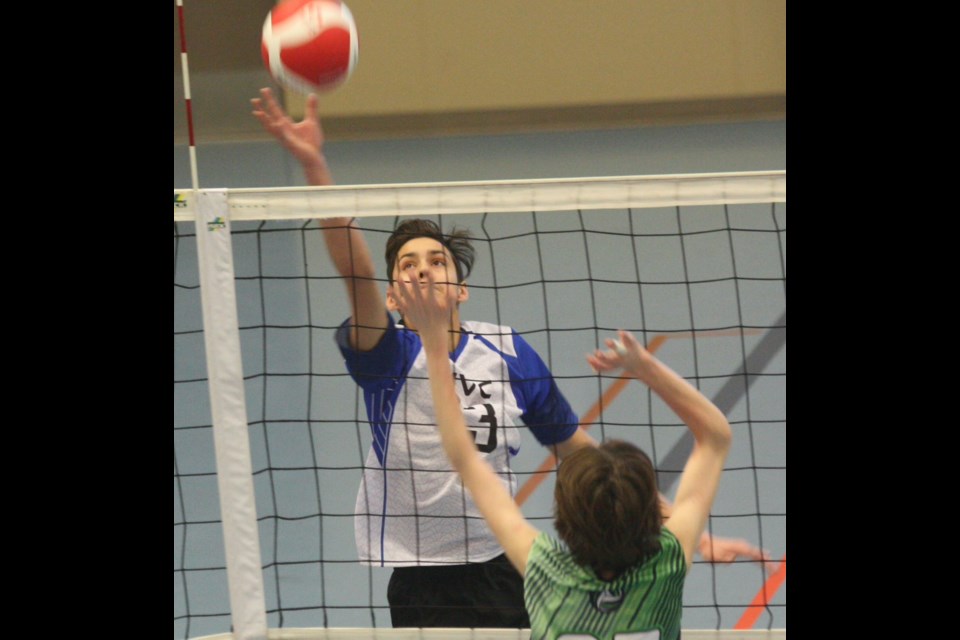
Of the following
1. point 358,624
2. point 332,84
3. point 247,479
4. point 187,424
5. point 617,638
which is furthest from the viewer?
point 187,424

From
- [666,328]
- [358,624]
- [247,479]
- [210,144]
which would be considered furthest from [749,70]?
[247,479]

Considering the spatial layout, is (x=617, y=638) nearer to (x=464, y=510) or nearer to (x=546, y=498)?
(x=464, y=510)

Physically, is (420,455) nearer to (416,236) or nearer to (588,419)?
(416,236)

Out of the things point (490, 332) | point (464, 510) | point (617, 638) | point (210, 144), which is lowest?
point (617, 638)

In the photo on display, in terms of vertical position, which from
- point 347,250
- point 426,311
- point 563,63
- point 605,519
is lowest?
point 605,519

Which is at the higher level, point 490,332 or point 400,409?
point 490,332

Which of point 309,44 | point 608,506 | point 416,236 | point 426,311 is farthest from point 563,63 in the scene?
point 608,506

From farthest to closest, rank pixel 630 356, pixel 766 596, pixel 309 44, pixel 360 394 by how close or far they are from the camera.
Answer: pixel 360 394 < pixel 766 596 < pixel 309 44 < pixel 630 356

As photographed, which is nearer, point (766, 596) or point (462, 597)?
point (462, 597)

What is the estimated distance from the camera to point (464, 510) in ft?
8.54

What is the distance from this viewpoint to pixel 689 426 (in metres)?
2.18

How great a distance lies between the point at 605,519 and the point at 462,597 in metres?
0.69

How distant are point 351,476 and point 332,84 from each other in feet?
6.57

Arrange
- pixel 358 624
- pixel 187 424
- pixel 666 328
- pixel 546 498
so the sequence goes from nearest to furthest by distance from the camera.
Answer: pixel 358 624, pixel 546 498, pixel 187 424, pixel 666 328
